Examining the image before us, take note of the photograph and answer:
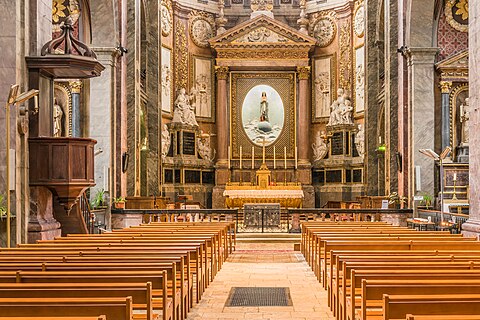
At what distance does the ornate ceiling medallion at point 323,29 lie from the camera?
30.5m

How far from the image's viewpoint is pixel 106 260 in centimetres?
675

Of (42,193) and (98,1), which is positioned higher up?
(98,1)

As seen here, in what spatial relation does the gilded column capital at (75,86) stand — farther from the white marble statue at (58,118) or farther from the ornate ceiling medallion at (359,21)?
the ornate ceiling medallion at (359,21)

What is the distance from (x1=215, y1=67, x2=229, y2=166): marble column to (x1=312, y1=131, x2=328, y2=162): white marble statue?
3897 mm

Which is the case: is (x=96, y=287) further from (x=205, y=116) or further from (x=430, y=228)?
(x=205, y=116)

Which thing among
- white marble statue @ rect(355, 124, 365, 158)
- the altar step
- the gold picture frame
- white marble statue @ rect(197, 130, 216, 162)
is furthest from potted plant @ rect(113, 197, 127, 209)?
white marble statue @ rect(355, 124, 365, 158)

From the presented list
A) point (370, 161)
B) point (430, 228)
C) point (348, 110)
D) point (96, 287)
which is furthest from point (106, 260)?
point (348, 110)

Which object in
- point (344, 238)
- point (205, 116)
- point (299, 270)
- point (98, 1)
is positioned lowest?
point (299, 270)

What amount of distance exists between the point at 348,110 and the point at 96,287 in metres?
25.0

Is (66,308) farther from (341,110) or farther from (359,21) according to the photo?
(359,21)

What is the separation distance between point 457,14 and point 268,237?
8.66m

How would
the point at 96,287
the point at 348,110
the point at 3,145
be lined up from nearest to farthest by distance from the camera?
the point at 96,287, the point at 3,145, the point at 348,110

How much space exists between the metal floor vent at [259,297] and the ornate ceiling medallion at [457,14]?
12955mm

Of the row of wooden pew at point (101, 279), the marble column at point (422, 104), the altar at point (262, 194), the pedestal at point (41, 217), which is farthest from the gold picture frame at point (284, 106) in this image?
the row of wooden pew at point (101, 279)
